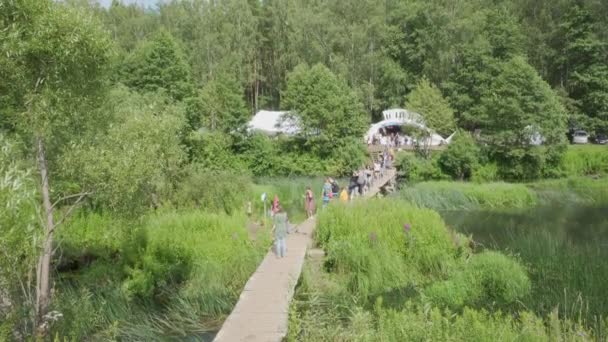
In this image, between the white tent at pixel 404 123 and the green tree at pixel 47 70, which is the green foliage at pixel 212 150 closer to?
the white tent at pixel 404 123

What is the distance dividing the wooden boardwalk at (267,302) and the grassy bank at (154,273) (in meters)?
1.08

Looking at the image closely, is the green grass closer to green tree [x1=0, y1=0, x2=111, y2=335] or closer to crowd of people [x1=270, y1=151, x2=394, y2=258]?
crowd of people [x1=270, y1=151, x2=394, y2=258]

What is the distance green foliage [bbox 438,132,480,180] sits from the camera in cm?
3469

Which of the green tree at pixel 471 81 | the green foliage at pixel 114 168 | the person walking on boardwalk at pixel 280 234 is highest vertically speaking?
the green tree at pixel 471 81

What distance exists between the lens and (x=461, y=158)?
34625 millimetres

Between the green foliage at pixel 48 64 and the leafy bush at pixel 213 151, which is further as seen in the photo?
the leafy bush at pixel 213 151

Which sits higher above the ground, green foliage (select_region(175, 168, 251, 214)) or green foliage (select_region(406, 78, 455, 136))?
green foliage (select_region(406, 78, 455, 136))

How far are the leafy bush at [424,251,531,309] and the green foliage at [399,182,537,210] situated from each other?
14574 mm

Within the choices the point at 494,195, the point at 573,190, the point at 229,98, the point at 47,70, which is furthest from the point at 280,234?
the point at 229,98

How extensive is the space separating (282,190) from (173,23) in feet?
119

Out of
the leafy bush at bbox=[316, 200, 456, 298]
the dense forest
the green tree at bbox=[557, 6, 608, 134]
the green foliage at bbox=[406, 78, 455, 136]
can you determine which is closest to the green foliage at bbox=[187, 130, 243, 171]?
the dense forest

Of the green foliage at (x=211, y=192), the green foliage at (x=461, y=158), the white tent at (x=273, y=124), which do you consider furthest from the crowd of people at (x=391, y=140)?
the green foliage at (x=211, y=192)

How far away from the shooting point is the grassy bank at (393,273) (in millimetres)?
10008

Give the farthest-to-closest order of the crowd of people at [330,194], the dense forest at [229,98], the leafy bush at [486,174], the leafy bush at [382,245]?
the leafy bush at [486,174], the crowd of people at [330,194], the leafy bush at [382,245], the dense forest at [229,98]
